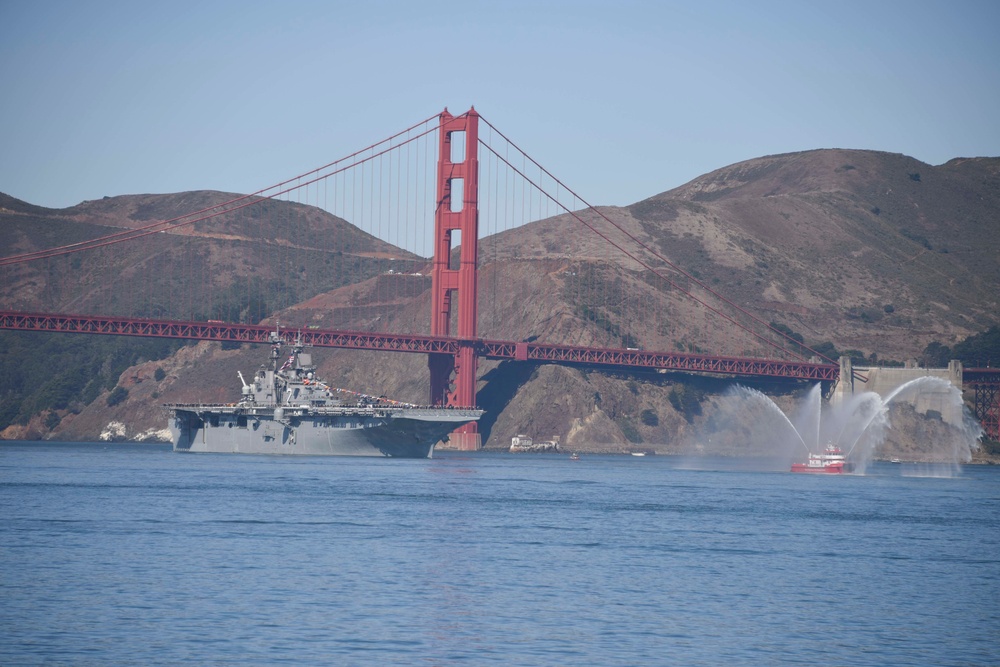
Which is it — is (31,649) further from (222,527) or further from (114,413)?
(114,413)

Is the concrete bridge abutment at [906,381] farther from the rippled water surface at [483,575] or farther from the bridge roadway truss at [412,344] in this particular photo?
the rippled water surface at [483,575]

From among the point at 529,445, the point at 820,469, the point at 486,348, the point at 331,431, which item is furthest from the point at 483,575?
the point at 529,445

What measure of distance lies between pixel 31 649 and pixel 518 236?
170219mm

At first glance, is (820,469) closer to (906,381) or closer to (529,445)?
(529,445)

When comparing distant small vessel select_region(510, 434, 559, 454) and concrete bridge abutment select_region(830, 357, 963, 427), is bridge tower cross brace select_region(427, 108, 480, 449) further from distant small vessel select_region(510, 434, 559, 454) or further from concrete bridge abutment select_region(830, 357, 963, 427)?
concrete bridge abutment select_region(830, 357, 963, 427)

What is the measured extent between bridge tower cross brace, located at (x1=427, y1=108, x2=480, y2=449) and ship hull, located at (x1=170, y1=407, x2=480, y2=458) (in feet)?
54.2

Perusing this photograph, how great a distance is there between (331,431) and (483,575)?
57.9 metres

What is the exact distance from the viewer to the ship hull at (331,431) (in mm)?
92938

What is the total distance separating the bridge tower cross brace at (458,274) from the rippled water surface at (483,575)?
4562cm

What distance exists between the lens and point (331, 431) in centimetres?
9381

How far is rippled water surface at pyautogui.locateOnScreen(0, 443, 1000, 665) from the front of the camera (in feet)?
90.5

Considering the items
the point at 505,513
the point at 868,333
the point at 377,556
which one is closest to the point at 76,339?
the point at 868,333

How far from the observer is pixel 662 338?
15088cm

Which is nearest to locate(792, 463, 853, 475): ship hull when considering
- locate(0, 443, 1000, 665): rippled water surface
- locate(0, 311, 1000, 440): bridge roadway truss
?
locate(0, 443, 1000, 665): rippled water surface
